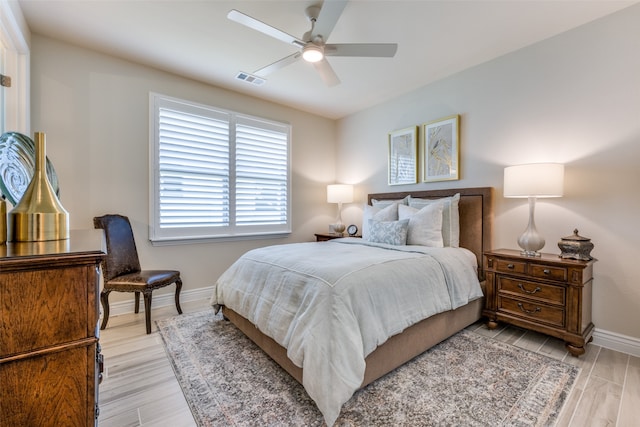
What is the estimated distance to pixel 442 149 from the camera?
11.3 feet

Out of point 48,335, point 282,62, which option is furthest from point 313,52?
point 48,335

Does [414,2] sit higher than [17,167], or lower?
higher

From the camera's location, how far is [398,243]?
2955 mm

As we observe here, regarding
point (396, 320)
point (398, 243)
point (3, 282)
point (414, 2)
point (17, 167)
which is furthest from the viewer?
point (398, 243)

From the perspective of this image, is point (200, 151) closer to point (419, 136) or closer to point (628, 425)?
point (419, 136)

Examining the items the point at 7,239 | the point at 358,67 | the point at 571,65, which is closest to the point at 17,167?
the point at 7,239

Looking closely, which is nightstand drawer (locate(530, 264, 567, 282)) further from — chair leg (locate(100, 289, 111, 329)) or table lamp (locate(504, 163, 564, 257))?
chair leg (locate(100, 289, 111, 329))

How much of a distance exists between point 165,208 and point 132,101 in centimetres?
123

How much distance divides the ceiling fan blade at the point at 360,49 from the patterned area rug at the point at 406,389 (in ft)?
7.91

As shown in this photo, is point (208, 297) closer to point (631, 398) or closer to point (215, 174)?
point (215, 174)

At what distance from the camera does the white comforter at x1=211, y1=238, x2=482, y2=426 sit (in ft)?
5.00

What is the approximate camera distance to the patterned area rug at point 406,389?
5.05ft

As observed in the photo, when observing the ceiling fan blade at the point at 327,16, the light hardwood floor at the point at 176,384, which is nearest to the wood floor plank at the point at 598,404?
the light hardwood floor at the point at 176,384

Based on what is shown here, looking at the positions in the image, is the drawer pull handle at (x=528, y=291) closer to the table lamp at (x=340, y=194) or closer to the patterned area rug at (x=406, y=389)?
the patterned area rug at (x=406, y=389)
